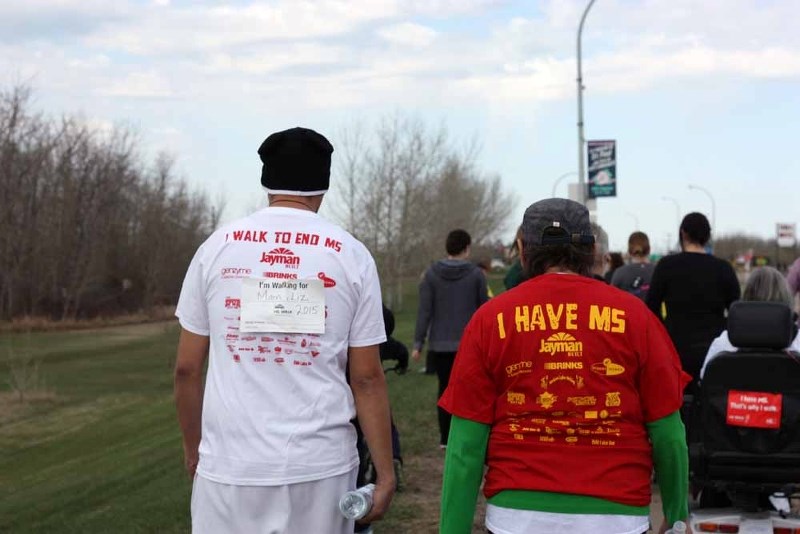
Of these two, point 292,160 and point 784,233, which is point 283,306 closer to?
point 292,160

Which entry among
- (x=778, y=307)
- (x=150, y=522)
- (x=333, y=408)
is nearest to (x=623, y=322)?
(x=333, y=408)

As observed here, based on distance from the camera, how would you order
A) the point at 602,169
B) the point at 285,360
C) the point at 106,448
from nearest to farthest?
the point at 285,360
the point at 106,448
the point at 602,169

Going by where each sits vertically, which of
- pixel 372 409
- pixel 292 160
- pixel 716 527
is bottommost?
pixel 716 527

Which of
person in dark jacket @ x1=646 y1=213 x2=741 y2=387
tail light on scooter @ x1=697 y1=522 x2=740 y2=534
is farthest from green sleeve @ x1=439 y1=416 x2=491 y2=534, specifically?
person in dark jacket @ x1=646 y1=213 x2=741 y2=387

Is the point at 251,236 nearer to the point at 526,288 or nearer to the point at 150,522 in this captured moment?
the point at 526,288

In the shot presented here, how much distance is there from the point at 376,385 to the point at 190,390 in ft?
1.93

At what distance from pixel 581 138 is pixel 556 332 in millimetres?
24891

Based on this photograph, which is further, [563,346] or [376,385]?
[376,385]

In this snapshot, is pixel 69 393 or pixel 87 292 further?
pixel 87 292

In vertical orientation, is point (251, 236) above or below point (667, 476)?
above

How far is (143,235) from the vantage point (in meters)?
68.8

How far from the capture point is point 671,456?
10.9 ft

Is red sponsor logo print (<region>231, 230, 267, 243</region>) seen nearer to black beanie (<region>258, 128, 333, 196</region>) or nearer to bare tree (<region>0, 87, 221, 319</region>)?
black beanie (<region>258, 128, 333, 196</region>)

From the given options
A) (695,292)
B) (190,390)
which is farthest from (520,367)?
(695,292)
